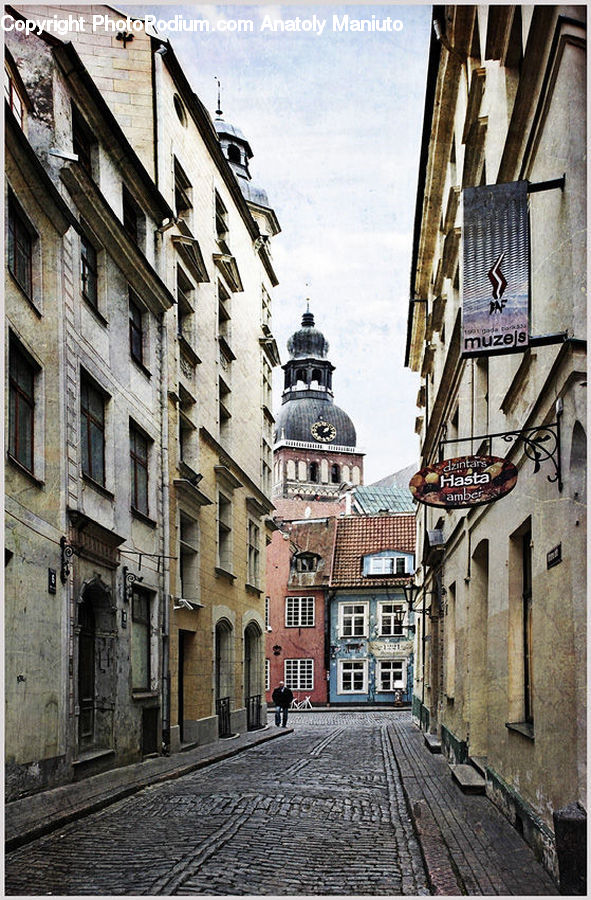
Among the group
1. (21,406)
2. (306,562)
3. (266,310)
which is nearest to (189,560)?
(21,406)

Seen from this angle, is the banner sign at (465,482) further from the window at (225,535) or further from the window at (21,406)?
the window at (225,535)

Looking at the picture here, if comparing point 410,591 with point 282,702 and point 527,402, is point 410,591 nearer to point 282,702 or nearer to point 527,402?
point 282,702

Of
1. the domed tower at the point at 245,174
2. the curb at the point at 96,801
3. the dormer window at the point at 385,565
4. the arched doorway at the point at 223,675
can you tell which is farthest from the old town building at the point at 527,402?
the dormer window at the point at 385,565

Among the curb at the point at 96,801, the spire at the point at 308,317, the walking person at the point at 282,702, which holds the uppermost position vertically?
the spire at the point at 308,317

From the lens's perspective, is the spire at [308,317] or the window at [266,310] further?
the spire at [308,317]

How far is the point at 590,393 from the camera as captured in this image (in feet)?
21.5

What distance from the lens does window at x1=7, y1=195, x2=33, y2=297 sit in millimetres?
12531

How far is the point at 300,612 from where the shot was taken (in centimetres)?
5491

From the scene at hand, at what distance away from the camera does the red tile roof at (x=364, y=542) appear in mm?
54656

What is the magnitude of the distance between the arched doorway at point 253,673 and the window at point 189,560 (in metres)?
7.63

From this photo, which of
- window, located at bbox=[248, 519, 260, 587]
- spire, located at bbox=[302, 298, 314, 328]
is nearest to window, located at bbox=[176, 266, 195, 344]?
window, located at bbox=[248, 519, 260, 587]

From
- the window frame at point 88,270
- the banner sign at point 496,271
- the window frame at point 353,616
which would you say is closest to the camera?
the banner sign at point 496,271

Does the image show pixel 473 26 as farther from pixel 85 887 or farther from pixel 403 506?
pixel 403 506

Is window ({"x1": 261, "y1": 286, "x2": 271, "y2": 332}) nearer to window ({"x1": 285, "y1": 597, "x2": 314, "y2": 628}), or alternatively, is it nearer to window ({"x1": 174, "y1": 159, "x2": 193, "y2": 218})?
window ({"x1": 174, "y1": 159, "x2": 193, "y2": 218})
